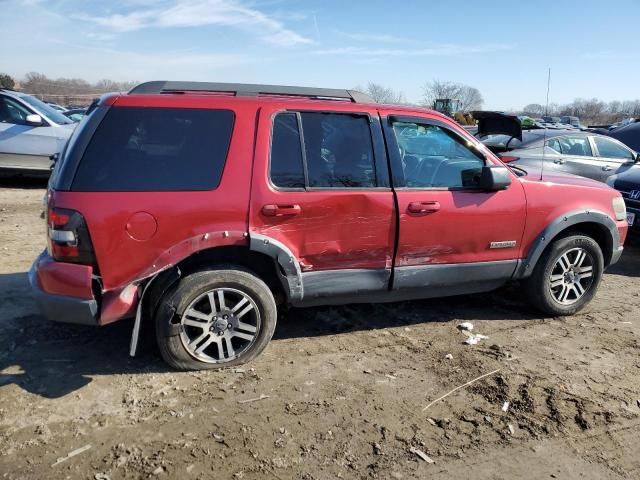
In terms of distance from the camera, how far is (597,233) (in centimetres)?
484

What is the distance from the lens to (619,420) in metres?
3.18

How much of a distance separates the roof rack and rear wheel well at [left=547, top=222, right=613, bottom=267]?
7.16 feet

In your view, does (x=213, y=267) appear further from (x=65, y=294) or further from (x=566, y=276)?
(x=566, y=276)

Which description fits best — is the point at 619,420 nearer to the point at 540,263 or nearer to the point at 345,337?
the point at 540,263

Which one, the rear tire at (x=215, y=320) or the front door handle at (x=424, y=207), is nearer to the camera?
the rear tire at (x=215, y=320)

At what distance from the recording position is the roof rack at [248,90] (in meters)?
3.57

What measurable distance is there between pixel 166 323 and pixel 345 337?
147cm

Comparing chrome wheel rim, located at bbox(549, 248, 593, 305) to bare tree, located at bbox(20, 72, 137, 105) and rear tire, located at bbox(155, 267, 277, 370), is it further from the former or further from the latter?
bare tree, located at bbox(20, 72, 137, 105)

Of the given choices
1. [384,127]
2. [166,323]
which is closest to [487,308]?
[384,127]

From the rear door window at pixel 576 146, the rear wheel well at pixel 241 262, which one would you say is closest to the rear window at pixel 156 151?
the rear wheel well at pixel 241 262

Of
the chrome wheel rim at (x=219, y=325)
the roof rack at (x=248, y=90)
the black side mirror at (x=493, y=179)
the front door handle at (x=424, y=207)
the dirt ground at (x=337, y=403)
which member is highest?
the roof rack at (x=248, y=90)

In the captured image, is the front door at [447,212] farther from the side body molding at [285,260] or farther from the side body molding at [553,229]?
the side body molding at [285,260]

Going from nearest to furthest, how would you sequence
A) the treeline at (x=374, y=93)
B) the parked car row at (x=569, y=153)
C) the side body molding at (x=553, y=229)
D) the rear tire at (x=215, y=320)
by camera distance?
the rear tire at (x=215, y=320)
the side body molding at (x=553, y=229)
the parked car row at (x=569, y=153)
the treeline at (x=374, y=93)

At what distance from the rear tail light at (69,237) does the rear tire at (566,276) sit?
11.9 ft
